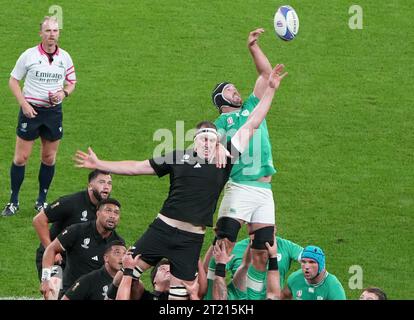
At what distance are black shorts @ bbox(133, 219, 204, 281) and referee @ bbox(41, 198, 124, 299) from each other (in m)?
1.20

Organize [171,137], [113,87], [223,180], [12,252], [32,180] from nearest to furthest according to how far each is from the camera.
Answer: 1. [223,180]
2. [12,252]
3. [32,180]
4. [171,137]
5. [113,87]

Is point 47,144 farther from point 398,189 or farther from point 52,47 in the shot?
point 398,189

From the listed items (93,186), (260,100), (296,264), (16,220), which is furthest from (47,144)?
(260,100)

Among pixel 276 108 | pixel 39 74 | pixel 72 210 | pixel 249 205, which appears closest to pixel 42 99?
pixel 39 74

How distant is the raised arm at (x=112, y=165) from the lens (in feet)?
28.2

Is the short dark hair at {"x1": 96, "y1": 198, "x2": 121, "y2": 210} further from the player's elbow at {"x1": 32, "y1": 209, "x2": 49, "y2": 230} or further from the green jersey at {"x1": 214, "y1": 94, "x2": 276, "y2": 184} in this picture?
the green jersey at {"x1": 214, "y1": 94, "x2": 276, "y2": 184}

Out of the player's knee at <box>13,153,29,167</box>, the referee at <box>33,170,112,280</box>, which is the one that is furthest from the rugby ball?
the player's knee at <box>13,153,29,167</box>

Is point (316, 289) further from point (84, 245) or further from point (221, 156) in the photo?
point (84, 245)

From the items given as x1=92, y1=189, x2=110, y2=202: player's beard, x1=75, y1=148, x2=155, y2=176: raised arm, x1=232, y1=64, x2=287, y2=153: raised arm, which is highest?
x1=232, y1=64, x2=287, y2=153: raised arm

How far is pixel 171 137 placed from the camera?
15.1m

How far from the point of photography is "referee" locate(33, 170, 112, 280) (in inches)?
422

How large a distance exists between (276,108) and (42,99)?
13.6 feet

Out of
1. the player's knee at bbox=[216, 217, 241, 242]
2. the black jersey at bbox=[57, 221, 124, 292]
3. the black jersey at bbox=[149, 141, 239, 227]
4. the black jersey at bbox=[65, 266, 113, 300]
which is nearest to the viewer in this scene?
the black jersey at bbox=[149, 141, 239, 227]
